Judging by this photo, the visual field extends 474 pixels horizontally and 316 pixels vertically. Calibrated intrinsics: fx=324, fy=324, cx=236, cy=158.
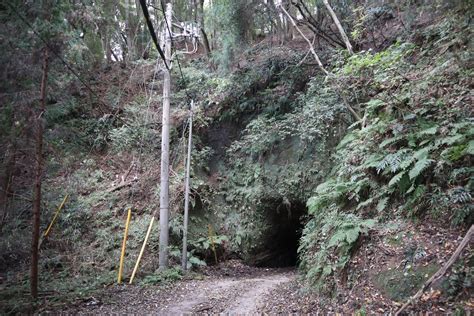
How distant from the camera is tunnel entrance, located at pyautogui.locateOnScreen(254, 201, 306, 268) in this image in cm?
1250

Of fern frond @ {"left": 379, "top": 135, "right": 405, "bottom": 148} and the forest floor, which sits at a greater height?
fern frond @ {"left": 379, "top": 135, "right": 405, "bottom": 148}

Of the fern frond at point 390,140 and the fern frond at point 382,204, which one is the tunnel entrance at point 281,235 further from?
the fern frond at point 382,204

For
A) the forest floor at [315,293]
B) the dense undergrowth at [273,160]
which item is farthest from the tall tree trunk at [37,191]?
the forest floor at [315,293]

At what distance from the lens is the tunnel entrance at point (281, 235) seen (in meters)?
12.5

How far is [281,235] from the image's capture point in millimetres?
13484

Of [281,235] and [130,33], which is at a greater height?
[130,33]

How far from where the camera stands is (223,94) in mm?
14109

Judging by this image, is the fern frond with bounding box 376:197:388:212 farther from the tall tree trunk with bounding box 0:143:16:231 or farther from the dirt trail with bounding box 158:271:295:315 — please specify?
the tall tree trunk with bounding box 0:143:16:231

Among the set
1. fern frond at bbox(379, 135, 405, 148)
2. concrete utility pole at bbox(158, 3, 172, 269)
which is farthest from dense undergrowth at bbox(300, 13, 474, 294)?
concrete utility pole at bbox(158, 3, 172, 269)

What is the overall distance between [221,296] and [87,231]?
648 centimetres

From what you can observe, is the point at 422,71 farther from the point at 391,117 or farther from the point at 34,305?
the point at 34,305

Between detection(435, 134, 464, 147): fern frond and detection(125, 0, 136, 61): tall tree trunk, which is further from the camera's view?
detection(125, 0, 136, 61): tall tree trunk

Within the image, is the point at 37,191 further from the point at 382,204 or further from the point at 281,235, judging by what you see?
the point at 281,235

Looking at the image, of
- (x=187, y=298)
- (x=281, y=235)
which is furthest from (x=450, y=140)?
(x=281, y=235)
